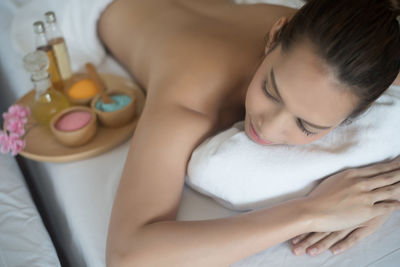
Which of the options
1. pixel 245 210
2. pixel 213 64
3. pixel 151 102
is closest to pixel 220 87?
pixel 213 64

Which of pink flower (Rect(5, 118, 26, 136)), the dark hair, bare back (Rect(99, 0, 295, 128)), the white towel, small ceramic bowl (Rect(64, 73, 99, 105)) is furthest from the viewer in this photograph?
the white towel

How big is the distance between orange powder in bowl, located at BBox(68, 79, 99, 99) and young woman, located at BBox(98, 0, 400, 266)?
29cm

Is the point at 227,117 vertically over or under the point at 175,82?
under

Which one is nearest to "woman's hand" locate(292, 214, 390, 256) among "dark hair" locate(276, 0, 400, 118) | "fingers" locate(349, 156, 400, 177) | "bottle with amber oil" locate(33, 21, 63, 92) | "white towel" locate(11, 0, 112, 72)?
"fingers" locate(349, 156, 400, 177)

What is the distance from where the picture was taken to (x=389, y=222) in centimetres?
83

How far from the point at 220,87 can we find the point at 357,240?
49cm

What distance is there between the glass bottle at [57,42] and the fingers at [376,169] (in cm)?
97

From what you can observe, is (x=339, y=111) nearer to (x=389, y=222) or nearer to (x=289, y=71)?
(x=289, y=71)

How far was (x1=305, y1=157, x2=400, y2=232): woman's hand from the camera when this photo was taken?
0.74 meters

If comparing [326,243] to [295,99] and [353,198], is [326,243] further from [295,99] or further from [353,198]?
[295,99]

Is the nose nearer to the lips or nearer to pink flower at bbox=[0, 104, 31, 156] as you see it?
the lips

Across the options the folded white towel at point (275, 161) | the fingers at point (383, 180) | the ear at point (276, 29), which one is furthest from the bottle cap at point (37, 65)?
the fingers at point (383, 180)

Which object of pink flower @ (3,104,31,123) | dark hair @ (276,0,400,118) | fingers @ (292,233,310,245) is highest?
dark hair @ (276,0,400,118)

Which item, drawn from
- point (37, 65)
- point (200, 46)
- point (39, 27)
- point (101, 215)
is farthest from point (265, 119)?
point (39, 27)
